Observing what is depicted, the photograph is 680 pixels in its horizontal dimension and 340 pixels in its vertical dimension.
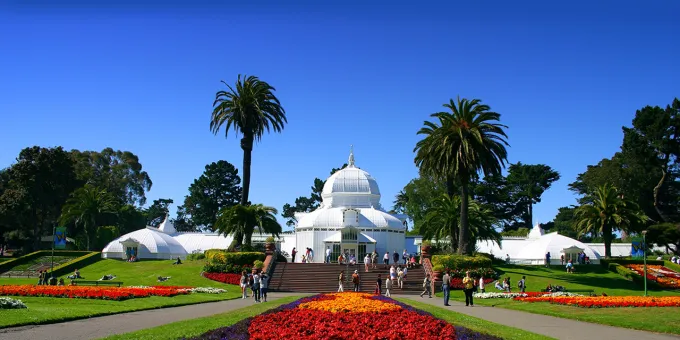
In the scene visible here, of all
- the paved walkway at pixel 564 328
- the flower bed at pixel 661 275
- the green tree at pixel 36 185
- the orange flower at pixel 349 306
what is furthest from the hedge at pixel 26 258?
the flower bed at pixel 661 275

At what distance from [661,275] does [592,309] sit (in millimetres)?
30484

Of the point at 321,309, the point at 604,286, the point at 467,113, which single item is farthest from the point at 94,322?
the point at 604,286

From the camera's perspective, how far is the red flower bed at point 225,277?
44.7 m

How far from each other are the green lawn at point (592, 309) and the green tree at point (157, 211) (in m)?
85.8

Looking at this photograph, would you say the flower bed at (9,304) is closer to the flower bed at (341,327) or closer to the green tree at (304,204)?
the flower bed at (341,327)

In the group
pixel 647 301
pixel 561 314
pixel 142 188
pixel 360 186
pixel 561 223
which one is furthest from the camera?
pixel 142 188

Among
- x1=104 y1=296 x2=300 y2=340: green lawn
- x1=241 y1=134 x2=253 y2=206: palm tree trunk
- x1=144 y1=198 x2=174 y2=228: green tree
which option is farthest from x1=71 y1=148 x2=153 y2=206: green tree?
x1=104 y1=296 x2=300 y2=340: green lawn

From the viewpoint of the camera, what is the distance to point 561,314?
2391 cm

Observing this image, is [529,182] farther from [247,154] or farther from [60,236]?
[60,236]

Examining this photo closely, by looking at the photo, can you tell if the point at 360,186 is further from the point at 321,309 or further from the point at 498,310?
the point at 321,309

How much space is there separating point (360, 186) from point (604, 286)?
96.0 ft

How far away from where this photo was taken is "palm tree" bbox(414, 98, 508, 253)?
46.3m

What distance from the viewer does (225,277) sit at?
4528 cm

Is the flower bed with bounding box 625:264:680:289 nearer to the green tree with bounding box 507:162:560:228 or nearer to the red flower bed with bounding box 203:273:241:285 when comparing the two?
the red flower bed with bounding box 203:273:241:285
